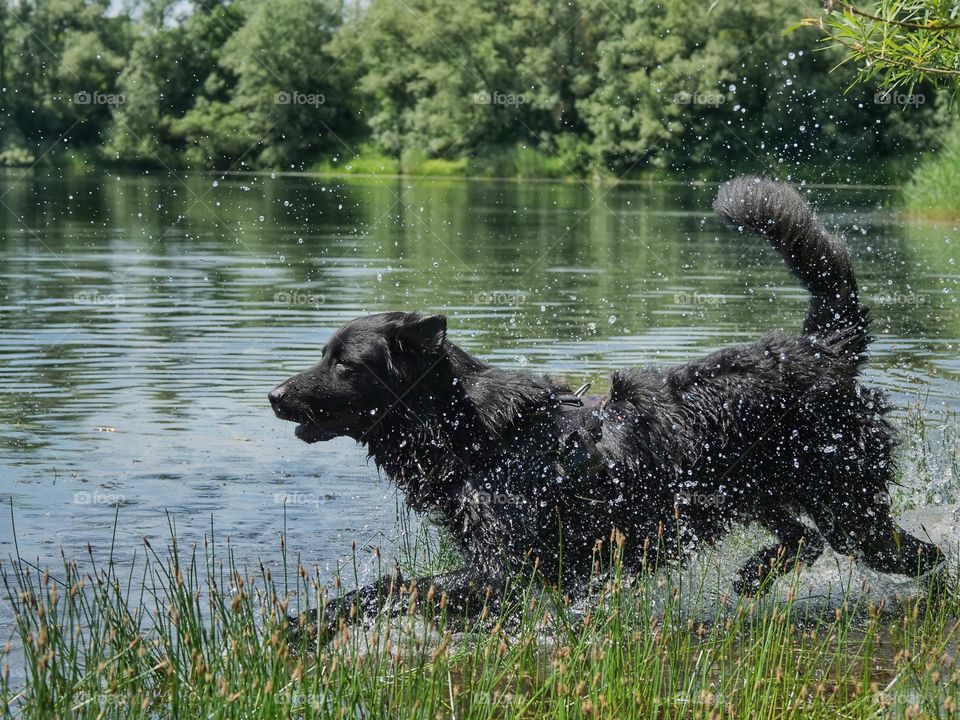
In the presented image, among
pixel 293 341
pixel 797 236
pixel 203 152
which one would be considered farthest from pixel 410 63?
pixel 797 236

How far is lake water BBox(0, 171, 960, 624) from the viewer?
24.6 ft

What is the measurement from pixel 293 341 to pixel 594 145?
46.5 m

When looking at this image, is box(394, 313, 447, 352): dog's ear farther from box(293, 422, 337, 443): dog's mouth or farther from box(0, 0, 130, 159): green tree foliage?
box(0, 0, 130, 159): green tree foliage

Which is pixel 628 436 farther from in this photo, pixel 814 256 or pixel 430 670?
pixel 430 670

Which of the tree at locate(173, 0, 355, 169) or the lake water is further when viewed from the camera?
Answer: the tree at locate(173, 0, 355, 169)

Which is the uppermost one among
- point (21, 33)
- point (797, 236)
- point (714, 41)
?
point (21, 33)

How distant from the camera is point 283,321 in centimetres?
1454

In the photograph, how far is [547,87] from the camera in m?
59.8

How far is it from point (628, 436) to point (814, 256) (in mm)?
1260

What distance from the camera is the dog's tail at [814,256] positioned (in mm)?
5855

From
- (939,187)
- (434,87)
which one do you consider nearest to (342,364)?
(939,187)

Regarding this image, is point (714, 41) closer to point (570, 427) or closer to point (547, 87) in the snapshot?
point (547, 87)

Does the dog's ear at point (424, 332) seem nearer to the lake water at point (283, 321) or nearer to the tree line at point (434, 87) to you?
the lake water at point (283, 321)

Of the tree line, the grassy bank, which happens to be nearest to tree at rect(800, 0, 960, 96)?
the grassy bank
